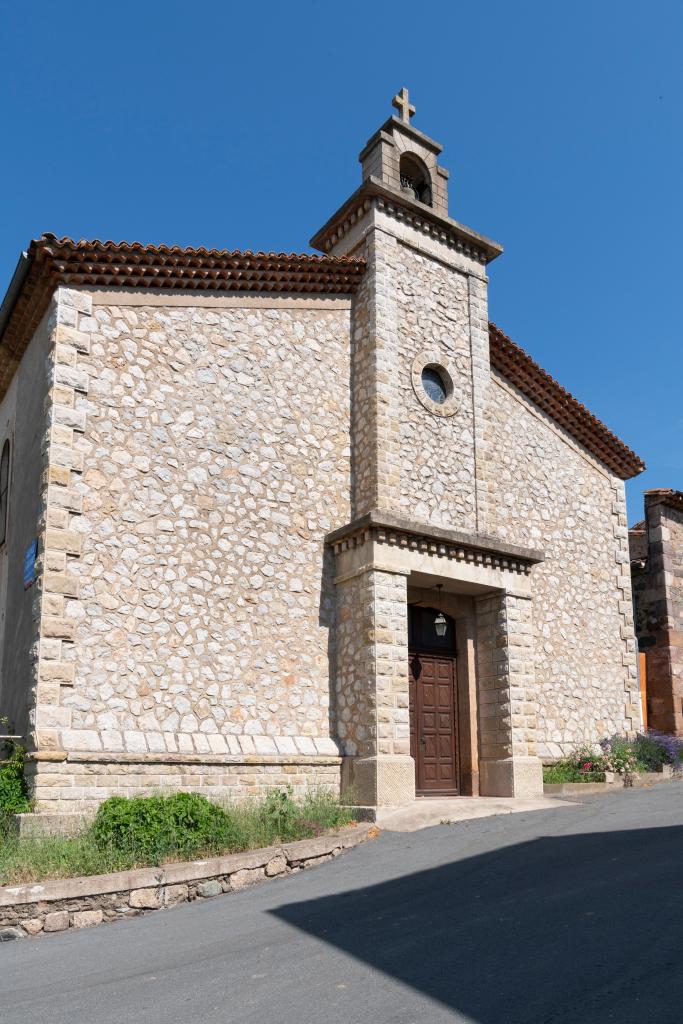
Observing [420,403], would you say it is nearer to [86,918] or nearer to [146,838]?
[146,838]

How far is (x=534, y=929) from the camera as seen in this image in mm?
6453

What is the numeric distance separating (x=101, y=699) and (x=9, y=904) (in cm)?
338

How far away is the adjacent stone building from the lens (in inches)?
734

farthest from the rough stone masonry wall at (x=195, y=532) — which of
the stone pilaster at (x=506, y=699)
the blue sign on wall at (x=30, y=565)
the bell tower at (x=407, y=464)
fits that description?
the stone pilaster at (x=506, y=699)

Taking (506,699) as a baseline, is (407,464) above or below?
above

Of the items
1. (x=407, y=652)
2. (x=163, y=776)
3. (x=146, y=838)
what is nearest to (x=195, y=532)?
(x=163, y=776)

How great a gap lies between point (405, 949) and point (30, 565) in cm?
690

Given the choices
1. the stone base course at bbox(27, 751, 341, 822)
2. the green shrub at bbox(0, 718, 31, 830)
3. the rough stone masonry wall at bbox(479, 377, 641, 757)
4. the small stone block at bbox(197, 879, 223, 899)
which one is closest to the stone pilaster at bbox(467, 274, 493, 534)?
the rough stone masonry wall at bbox(479, 377, 641, 757)

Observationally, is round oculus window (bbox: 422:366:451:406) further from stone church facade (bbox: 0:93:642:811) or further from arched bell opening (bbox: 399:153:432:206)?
arched bell opening (bbox: 399:153:432:206)

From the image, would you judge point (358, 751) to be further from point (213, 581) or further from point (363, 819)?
point (213, 581)

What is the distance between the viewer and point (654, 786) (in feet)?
47.8

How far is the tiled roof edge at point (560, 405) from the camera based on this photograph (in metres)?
16.1

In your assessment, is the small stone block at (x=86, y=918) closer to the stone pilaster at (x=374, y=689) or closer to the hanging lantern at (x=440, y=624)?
the stone pilaster at (x=374, y=689)

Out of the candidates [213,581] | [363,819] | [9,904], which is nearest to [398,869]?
[363,819]
